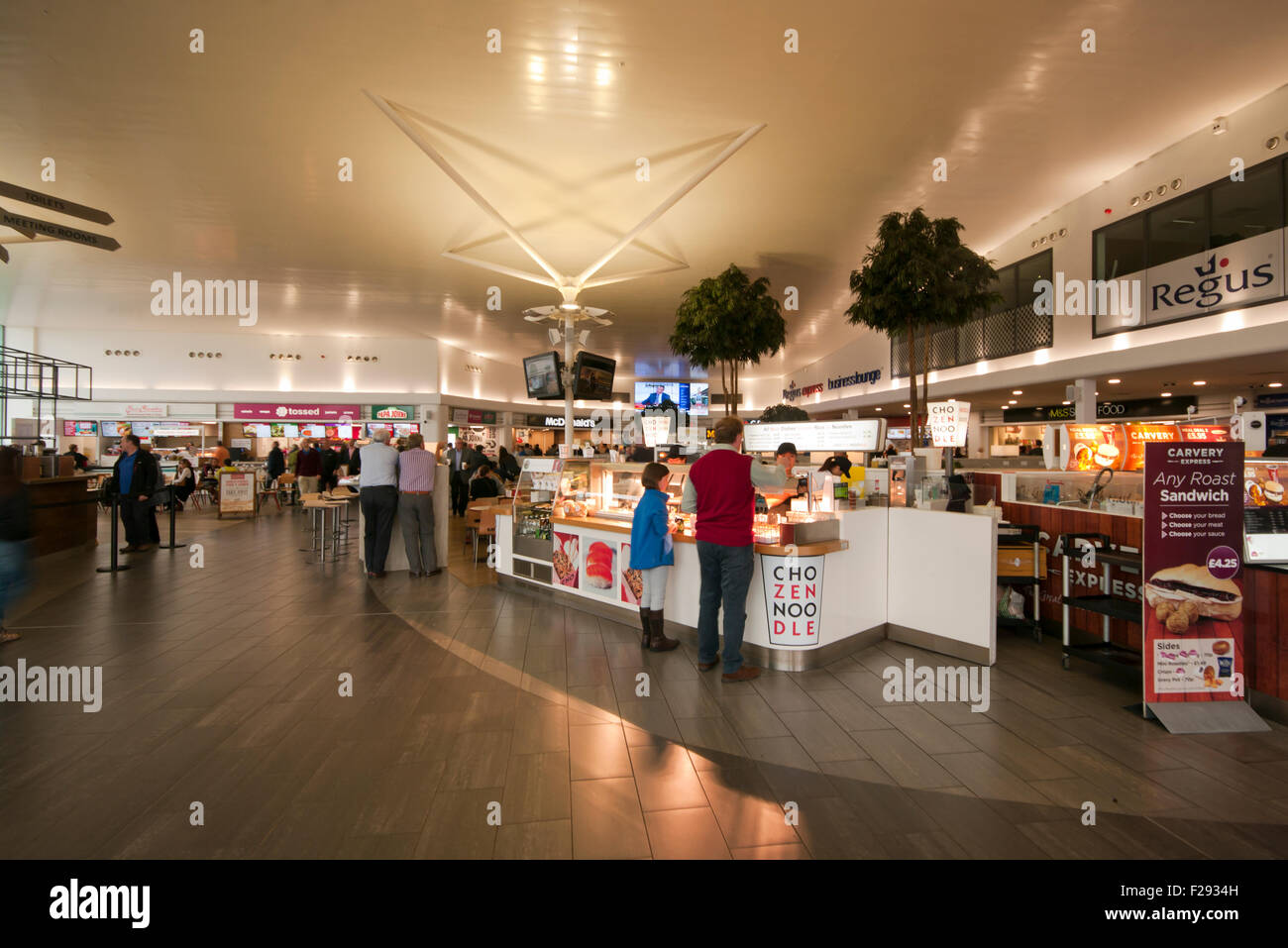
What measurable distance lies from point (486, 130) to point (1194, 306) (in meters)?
10.5

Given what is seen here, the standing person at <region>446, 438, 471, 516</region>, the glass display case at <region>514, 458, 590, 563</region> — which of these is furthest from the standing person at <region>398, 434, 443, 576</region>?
the standing person at <region>446, 438, 471, 516</region>

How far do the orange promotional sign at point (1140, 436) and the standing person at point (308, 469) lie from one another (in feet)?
46.2

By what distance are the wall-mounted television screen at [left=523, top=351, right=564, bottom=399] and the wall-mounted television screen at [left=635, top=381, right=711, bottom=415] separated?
9.35 meters

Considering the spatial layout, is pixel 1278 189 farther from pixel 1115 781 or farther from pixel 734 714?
pixel 734 714

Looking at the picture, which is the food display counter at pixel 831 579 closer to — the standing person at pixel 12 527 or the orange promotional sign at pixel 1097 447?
the orange promotional sign at pixel 1097 447

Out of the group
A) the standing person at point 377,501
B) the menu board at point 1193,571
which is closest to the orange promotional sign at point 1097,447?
the menu board at point 1193,571

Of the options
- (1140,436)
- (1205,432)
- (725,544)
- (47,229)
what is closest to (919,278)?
(1140,436)

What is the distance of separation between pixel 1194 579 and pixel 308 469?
46.3ft

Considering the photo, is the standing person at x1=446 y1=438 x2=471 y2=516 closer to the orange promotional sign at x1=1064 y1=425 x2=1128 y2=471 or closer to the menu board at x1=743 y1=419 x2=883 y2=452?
the menu board at x1=743 y1=419 x2=883 y2=452

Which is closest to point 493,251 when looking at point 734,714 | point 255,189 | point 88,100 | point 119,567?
point 255,189

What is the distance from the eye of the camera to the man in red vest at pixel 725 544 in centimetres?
404

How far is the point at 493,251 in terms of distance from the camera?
1191 cm

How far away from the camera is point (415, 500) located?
7.48 metres

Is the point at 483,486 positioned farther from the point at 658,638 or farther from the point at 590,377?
the point at 658,638
